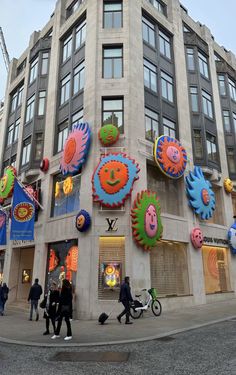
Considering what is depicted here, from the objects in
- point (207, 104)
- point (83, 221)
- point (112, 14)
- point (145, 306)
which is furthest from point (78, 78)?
point (145, 306)

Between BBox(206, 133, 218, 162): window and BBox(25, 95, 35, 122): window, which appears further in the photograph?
BBox(25, 95, 35, 122): window

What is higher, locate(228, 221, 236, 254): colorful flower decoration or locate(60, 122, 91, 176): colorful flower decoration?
locate(60, 122, 91, 176): colorful flower decoration

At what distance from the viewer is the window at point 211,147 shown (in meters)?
24.6

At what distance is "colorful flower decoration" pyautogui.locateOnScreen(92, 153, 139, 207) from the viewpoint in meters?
16.3

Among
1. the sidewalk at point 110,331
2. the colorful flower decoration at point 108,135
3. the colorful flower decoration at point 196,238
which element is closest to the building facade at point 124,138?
the colorful flower decoration at point 196,238

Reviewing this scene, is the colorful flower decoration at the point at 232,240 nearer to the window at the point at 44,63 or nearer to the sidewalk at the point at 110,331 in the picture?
the sidewalk at the point at 110,331

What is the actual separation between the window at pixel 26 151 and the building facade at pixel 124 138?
0.18m

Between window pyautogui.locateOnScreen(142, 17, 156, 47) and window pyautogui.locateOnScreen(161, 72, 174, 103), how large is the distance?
2.55 meters

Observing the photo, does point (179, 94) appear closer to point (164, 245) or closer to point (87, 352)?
point (164, 245)

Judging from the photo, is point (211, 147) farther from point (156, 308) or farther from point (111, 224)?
point (156, 308)

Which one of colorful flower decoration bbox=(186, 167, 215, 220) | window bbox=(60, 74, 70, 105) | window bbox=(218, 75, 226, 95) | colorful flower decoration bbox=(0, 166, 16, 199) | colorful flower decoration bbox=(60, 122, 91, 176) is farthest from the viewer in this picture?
window bbox=(218, 75, 226, 95)

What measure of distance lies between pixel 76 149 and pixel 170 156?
611 centimetres

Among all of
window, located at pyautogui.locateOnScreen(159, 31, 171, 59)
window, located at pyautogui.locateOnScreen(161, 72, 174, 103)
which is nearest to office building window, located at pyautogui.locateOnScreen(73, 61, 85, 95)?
window, located at pyautogui.locateOnScreen(161, 72, 174, 103)

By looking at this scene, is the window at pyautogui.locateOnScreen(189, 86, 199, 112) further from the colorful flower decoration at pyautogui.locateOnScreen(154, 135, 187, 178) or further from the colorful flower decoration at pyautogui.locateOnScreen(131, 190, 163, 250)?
the colorful flower decoration at pyautogui.locateOnScreen(131, 190, 163, 250)
